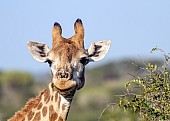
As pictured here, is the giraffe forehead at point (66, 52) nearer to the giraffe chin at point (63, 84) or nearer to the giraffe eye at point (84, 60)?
the giraffe eye at point (84, 60)

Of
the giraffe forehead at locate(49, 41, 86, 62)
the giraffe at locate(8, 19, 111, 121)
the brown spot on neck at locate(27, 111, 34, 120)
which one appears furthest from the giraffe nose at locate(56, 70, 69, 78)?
the brown spot on neck at locate(27, 111, 34, 120)

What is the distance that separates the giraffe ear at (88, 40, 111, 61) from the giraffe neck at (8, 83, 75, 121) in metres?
0.66

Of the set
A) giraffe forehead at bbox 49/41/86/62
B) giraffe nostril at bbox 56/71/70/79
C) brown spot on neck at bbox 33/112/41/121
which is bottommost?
brown spot on neck at bbox 33/112/41/121

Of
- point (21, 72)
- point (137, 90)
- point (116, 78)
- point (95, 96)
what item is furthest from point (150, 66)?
point (116, 78)

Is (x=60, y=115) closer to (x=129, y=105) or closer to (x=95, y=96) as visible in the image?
(x=129, y=105)

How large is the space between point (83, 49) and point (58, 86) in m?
0.89

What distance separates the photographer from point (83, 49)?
8.60 m

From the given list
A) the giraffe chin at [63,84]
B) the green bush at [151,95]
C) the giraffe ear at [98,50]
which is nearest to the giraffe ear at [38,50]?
the giraffe ear at [98,50]

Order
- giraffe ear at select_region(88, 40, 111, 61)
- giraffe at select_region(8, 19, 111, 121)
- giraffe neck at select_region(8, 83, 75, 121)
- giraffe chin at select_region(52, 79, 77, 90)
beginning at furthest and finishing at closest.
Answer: giraffe ear at select_region(88, 40, 111, 61) < giraffe neck at select_region(8, 83, 75, 121) < giraffe at select_region(8, 19, 111, 121) < giraffe chin at select_region(52, 79, 77, 90)

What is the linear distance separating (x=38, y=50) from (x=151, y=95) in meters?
1.42

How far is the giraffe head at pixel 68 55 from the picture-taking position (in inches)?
313

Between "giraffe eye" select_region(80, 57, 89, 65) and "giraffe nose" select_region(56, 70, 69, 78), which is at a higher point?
"giraffe eye" select_region(80, 57, 89, 65)

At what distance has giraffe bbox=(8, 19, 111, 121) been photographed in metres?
8.06

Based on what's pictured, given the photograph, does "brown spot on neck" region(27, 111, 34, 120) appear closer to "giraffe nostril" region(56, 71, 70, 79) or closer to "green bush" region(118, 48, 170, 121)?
"giraffe nostril" region(56, 71, 70, 79)
